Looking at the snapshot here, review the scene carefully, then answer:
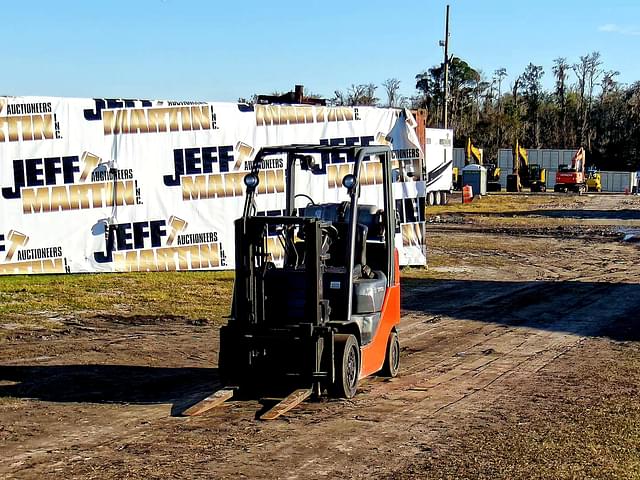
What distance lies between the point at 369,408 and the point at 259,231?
6.91ft

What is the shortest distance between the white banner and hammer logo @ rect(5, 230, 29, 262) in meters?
0.02

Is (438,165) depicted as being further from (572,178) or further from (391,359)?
(391,359)

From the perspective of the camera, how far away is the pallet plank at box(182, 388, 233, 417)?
9016mm

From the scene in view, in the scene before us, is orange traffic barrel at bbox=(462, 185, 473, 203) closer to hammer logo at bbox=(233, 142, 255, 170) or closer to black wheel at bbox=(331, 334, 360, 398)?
hammer logo at bbox=(233, 142, 255, 170)

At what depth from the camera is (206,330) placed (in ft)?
49.7

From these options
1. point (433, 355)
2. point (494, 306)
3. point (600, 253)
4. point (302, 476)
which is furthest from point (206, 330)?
point (600, 253)

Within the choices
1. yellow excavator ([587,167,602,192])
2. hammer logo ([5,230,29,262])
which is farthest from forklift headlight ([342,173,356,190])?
yellow excavator ([587,167,602,192])

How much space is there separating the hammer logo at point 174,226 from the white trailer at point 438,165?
30.6 m

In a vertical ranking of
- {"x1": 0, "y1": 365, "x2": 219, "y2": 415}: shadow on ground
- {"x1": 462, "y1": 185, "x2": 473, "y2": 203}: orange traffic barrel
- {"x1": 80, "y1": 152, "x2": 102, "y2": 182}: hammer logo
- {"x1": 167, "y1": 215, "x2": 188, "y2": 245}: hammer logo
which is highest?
{"x1": 80, "y1": 152, "x2": 102, "y2": 182}: hammer logo

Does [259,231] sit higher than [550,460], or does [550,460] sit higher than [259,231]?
[259,231]

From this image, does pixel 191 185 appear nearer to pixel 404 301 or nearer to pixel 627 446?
pixel 404 301

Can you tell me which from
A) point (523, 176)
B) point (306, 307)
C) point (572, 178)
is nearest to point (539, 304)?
point (306, 307)

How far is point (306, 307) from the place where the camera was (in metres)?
9.34

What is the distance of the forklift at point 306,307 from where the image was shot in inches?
364
